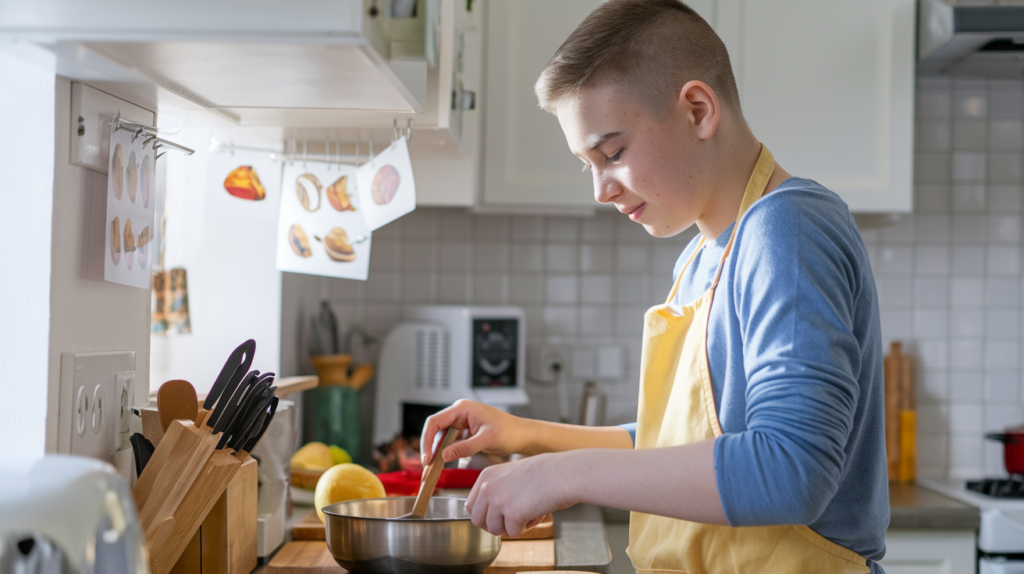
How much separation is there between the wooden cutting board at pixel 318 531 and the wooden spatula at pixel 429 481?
0.22 meters

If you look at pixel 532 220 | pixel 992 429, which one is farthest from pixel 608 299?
pixel 992 429

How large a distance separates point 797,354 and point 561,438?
1.51 ft

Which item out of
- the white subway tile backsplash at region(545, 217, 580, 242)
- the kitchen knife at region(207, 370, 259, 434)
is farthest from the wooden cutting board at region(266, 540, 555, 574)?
the white subway tile backsplash at region(545, 217, 580, 242)

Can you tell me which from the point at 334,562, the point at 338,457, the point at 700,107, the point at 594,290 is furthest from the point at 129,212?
the point at 594,290

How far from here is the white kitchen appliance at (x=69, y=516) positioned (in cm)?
47

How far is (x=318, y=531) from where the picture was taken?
116 centimetres

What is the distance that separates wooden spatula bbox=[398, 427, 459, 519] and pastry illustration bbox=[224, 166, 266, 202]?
603 millimetres

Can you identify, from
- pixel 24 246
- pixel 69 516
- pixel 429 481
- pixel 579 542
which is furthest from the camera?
pixel 579 542

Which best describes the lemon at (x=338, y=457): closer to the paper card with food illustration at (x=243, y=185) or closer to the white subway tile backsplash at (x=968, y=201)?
the paper card with food illustration at (x=243, y=185)

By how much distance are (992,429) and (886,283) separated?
472 mm

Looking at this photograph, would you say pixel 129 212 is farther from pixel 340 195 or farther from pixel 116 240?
pixel 340 195

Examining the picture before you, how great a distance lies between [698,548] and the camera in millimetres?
822

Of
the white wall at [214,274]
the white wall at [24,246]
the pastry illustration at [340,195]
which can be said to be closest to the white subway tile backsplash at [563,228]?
the white wall at [214,274]

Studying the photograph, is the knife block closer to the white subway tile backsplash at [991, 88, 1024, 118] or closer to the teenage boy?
the teenage boy
